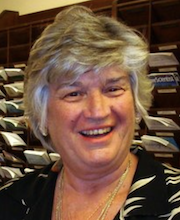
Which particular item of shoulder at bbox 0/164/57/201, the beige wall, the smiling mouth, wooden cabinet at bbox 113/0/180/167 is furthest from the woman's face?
the beige wall

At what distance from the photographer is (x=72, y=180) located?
1.12 metres

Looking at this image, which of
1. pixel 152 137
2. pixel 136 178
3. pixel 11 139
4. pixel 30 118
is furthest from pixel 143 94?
pixel 11 139

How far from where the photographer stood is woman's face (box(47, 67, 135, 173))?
3.17 ft

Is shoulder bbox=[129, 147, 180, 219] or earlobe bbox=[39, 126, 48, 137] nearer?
shoulder bbox=[129, 147, 180, 219]

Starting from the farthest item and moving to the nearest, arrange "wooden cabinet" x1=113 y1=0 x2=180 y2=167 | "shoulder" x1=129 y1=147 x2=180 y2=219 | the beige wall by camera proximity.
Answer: the beige wall < "wooden cabinet" x1=113 y1=0 x2=180 y2=167 < "shoulder" x1=129 y1=147 x2=180 y2=219

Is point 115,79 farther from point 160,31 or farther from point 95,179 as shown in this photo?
point 160,31

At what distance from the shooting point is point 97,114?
95 cm

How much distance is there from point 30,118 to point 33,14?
1.85 metres

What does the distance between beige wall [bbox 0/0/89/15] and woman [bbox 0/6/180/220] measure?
1.76 m

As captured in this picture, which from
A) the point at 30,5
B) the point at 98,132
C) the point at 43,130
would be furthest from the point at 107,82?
the point at 30,5

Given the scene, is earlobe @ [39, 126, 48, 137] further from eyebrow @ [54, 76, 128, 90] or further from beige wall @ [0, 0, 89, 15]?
beige wall @ [0, 0, 89, 15]

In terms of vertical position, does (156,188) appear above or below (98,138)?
below

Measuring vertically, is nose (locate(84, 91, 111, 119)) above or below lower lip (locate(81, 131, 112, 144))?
above

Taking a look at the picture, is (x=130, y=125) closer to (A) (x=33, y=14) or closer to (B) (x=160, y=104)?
(B) (x=160, y=104)
